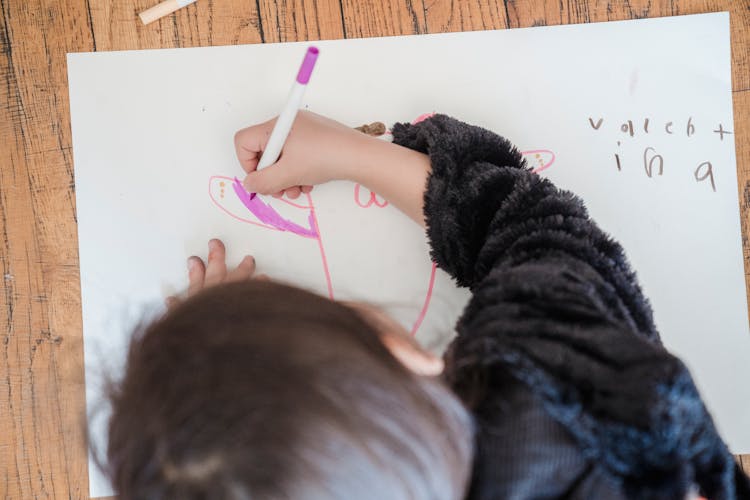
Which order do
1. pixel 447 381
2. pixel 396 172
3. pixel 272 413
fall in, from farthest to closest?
pixel 396 172, pixel 447 381, pixel 272 413

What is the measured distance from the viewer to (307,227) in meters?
0.51

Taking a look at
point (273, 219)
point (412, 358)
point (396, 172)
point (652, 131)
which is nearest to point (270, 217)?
point (273, 219)

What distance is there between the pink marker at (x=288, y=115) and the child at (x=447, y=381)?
0.01 m

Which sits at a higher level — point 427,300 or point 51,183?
point 51,183

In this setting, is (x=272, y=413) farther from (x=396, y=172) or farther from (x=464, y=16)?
(x=464, y=16)

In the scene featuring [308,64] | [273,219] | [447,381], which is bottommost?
[447,381]

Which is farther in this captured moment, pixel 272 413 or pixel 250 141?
pixel 250 141

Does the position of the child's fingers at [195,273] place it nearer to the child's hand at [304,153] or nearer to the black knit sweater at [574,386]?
the child's hand at [304,153]

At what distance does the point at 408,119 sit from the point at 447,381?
23 centimetres

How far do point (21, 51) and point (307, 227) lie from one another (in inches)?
11.0

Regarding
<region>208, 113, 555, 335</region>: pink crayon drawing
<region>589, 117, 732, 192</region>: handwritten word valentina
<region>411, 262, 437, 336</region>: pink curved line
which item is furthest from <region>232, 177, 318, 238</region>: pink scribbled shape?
<region>589, 117, 732, 192</region>: handwritten word valentina

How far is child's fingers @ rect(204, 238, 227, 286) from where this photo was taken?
1.64 ft

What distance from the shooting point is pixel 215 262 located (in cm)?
50

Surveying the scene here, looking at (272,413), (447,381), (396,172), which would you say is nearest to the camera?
(272,413)
